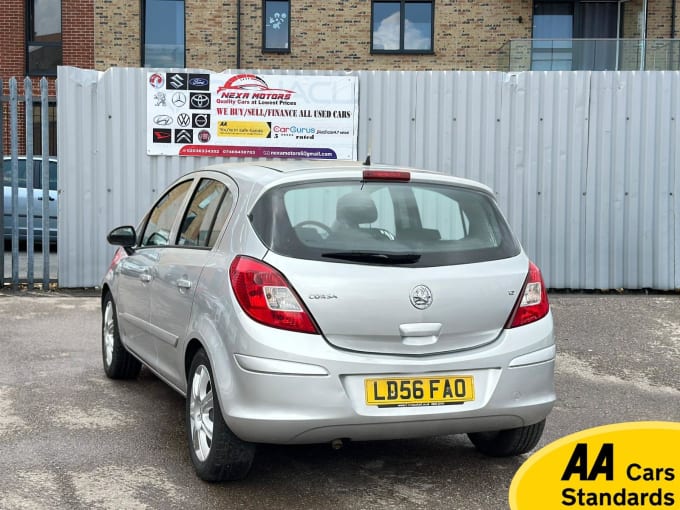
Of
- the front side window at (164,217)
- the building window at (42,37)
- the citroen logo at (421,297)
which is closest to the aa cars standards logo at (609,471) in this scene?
the citroen logo at (421,297)

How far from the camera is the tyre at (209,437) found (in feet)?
14.4

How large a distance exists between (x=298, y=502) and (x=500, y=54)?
65.6 feet

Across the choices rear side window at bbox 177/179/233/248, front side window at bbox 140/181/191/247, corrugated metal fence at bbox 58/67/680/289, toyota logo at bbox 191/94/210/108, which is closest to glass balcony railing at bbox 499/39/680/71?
corrugated metal fence at bbox 58/67/680/289

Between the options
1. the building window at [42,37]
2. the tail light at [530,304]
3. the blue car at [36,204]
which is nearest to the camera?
the tail light at [530,304]

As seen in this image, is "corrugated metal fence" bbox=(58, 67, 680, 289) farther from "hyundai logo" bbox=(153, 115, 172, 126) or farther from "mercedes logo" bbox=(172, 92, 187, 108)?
"mercedes logo" bbox=(172, 92, 187, 108)

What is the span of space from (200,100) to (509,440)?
22.7ft

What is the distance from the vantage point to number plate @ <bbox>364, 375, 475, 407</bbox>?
4.23 metres

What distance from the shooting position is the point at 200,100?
35.6ft

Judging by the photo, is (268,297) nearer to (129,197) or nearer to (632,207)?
(129,197)

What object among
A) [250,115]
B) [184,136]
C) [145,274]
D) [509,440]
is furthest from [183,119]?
[509,440]

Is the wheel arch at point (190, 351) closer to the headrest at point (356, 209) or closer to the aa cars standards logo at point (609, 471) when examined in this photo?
the headrest at point (356, 209)

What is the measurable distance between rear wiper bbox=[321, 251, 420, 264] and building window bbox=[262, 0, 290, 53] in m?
19.4

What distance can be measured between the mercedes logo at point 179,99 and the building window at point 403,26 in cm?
1307

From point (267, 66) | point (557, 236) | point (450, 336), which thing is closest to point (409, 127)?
point (557, 236)
